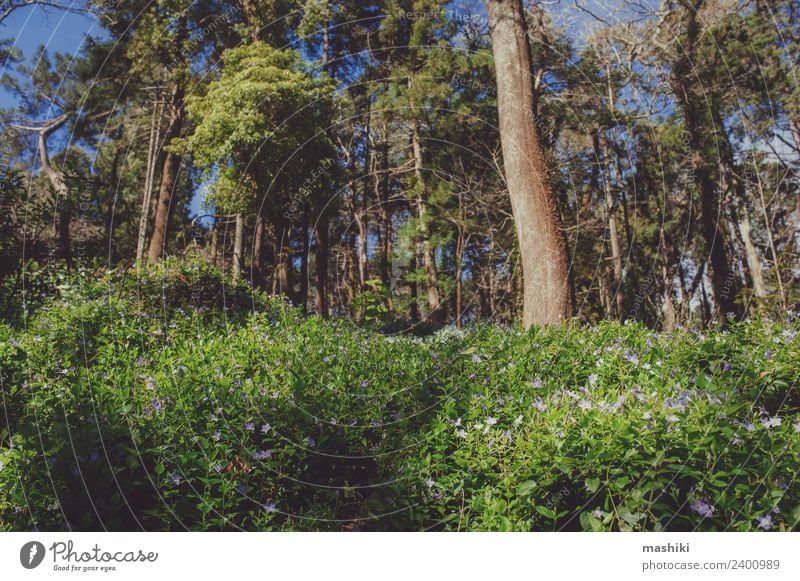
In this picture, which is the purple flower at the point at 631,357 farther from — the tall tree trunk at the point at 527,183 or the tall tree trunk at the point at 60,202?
the tall tree trunk at the point at 60,202

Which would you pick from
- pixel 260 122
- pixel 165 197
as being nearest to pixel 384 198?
pixel 165 197

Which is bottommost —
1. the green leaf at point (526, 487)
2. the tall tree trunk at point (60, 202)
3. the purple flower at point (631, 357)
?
the green leaf at point (526, 487)

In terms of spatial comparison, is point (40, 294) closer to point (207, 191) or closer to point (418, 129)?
point (207, 191)

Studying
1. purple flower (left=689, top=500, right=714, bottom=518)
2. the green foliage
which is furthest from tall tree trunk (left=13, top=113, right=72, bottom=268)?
purple flower (left=689, top=500, right=714, bottom=518)

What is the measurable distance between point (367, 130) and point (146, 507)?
12.8 m

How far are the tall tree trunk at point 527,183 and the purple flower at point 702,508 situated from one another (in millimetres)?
3442

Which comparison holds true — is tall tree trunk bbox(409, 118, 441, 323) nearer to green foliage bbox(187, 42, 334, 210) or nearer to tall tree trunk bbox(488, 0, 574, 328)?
green foliage bbox(187, 42, 334, 210)

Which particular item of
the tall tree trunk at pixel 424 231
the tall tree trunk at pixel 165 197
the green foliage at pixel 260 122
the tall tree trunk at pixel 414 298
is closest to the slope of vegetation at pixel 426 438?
the green foliage at pixel 260 122

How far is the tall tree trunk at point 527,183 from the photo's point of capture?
548 cm

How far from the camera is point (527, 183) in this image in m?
5.58

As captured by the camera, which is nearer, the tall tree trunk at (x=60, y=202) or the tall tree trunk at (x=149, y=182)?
the tall tree trunk at (x=60, y=202)

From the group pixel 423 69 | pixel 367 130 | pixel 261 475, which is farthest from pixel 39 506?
pixel 423 69

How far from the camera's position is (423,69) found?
15086 millimetres

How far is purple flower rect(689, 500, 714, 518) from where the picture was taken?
2.01 m
